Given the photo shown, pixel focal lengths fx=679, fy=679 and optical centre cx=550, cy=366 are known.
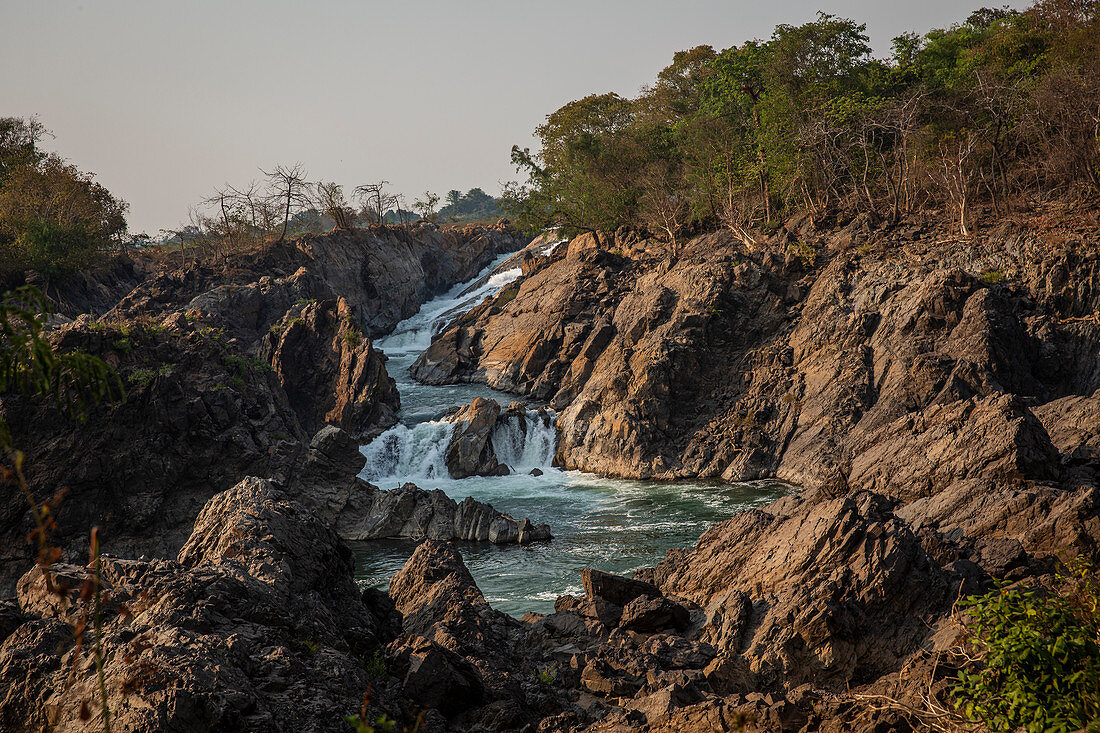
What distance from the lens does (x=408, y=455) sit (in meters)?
33.9

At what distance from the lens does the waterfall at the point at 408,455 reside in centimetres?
3291

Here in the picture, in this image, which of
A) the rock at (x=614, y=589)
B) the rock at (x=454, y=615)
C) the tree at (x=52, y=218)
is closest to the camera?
the rock at (x=454, y=615)

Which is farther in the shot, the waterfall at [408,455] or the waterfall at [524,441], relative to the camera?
the waterfall at [524,441]

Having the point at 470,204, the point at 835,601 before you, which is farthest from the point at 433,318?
the point at 470,204

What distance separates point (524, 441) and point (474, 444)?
2790 mm

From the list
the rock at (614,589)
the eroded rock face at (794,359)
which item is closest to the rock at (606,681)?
the rock at (614,589)

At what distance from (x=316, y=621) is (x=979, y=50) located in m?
49.9

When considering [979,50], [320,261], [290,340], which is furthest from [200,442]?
[979,50]

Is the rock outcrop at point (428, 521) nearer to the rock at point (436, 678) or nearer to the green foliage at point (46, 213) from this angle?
the rock at point (436, 678)

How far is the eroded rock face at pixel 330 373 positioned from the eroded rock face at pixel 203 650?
25662 mm

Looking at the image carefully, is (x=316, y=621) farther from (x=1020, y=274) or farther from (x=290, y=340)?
(x=1020, y=274)

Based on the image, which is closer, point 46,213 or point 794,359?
point 794,359

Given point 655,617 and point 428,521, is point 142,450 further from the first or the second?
point 655,617

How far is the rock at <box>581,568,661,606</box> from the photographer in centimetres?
1455
